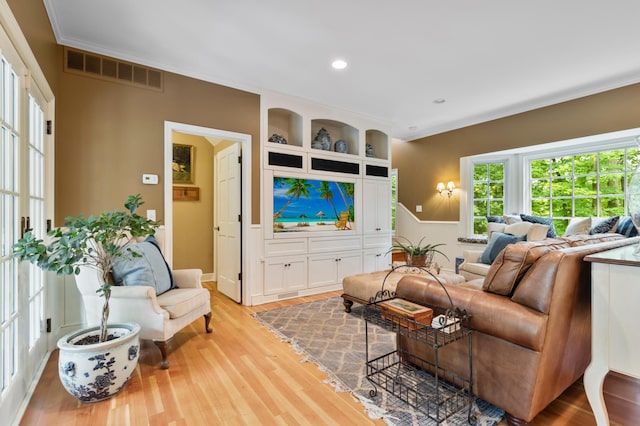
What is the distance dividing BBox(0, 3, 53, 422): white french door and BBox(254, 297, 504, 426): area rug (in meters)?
1.72

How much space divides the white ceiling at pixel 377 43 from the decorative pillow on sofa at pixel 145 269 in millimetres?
1852

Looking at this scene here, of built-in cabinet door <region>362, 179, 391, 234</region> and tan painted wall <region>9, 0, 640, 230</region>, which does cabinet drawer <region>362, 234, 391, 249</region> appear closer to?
built-in cabinet door <region>362, 179, 391, 234</region>

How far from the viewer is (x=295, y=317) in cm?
328

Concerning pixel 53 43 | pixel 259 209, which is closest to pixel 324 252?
pixel 259 209

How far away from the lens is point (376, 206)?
16.3 ft

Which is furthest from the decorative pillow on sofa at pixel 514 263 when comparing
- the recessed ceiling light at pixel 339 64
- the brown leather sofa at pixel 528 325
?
the recessed ceiling light at pixel 339 64

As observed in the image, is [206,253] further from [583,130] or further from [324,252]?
[583,130]

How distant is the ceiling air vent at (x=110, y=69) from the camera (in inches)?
111

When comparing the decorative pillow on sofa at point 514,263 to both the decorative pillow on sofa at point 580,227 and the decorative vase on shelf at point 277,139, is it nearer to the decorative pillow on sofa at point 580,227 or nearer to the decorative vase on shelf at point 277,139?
the decorative pillow on sofa at point 580,227

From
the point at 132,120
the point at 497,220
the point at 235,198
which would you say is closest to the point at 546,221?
the point at 497,220

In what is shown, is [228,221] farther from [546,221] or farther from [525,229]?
[546,221]

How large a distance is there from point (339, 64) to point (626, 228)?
354 cm

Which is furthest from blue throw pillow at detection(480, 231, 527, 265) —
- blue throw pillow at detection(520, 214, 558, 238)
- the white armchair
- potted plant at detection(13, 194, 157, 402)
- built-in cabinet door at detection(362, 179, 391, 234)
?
potted plant at detection(13, 194, 157, 402)

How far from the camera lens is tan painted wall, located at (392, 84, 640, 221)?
370 centimetres
